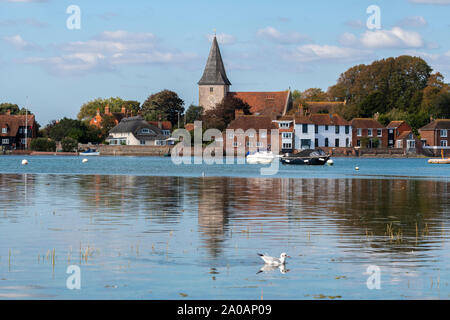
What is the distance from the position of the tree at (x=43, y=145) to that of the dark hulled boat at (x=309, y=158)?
88.4 meters

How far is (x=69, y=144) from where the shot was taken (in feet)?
638

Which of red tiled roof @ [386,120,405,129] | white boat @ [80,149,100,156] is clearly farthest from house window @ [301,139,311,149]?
white boat @ [80,149,100,156]

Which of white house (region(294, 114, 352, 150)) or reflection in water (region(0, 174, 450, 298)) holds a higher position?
white house (region(294, 114, 352, 150))

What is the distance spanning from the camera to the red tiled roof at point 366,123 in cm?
17775

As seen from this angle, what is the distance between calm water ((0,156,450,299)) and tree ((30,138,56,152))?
519 feet

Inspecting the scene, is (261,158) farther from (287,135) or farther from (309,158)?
(287,135)

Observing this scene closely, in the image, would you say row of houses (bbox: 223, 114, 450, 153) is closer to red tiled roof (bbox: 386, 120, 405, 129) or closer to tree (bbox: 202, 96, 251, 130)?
red tiled roof (bbox: 386, 120, 405, 129)

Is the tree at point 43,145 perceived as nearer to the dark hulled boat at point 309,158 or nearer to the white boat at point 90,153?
the white boat at point 90,153

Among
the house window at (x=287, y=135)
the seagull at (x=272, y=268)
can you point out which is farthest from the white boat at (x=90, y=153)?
the seagull at (x=272, y=268)

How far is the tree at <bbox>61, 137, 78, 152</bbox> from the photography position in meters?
194

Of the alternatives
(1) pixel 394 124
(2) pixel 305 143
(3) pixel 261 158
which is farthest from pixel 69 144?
(1) pixel 394 124

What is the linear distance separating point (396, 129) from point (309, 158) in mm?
63423
